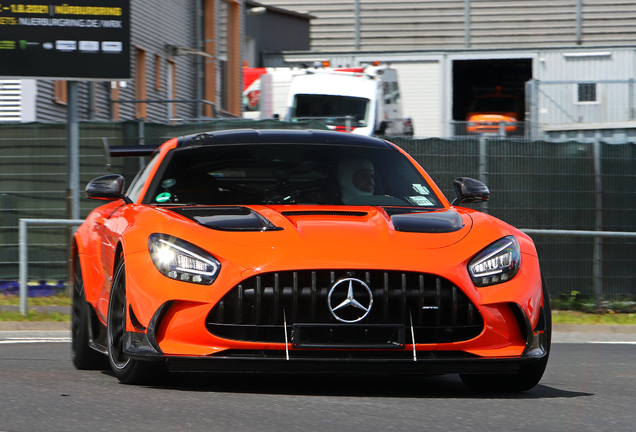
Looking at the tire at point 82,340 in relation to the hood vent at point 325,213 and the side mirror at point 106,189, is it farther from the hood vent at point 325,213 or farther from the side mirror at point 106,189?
the hood vent at point 325,213

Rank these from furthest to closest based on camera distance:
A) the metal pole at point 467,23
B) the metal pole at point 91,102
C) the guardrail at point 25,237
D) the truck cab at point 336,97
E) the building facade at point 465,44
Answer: the metal pole at point 467,23 < the building facade at point 465,44 < the truck cab at point 336,97 < the metal pole at point 91,102 < the guardrail at point 25,237

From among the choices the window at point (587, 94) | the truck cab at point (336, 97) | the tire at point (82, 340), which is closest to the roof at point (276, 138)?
the tire at point (82, 340)

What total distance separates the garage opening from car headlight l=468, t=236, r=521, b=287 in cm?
3367

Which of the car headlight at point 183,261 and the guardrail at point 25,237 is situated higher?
the car headlight at point 183,261

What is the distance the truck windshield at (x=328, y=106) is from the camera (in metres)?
22.5

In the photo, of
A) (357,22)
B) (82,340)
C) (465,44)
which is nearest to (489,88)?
(465,44)

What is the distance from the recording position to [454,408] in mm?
5391

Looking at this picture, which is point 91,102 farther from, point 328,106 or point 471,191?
point 471,191

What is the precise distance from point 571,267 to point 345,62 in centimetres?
2696

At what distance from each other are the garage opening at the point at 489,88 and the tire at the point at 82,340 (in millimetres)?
32559

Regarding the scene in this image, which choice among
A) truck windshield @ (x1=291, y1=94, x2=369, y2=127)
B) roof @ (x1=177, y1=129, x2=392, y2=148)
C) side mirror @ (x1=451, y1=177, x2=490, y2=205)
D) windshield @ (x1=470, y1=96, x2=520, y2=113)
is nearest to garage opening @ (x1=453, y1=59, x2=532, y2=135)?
windshield @ (x1=470, y1=96, x2=520, y2=113)

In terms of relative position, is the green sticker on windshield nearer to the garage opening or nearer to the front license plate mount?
the front license plate mount

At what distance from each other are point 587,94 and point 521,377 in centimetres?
2356

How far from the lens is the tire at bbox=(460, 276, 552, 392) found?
230 inches
